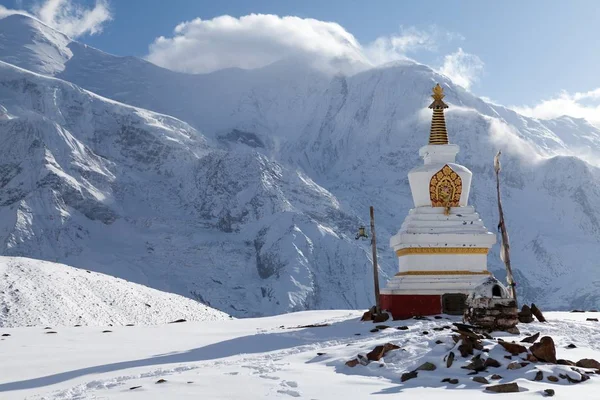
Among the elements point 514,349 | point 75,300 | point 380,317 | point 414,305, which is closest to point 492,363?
point 514,349

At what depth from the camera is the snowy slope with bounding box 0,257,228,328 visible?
28.2m

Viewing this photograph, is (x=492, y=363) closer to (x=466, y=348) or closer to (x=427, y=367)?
(x=466, y=348)

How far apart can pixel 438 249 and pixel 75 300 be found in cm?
1537

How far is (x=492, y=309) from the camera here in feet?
57.0

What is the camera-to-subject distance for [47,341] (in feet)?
62.6

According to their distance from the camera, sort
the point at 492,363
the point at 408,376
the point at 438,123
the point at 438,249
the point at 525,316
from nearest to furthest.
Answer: the point at 408,376 < the point at 492,363 < the point at 525,316 < the point at 438,249 < the point at 438,123

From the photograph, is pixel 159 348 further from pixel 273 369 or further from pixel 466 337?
pixel 466 337

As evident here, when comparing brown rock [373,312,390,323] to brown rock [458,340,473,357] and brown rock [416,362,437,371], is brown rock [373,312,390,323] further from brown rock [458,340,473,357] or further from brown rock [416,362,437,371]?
brown rock [416,362,437,371]

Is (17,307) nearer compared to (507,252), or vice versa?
(507,252)

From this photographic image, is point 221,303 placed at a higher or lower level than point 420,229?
lower

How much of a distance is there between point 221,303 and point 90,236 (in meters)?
43.5

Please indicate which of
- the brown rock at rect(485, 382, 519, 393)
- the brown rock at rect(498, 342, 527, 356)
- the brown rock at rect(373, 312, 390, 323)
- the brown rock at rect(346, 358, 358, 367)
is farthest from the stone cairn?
the brown rock at rect(485, 382, 519, 393)

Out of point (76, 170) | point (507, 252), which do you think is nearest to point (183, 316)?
point (507, 252)

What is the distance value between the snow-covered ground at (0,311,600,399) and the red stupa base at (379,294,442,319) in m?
1.55
